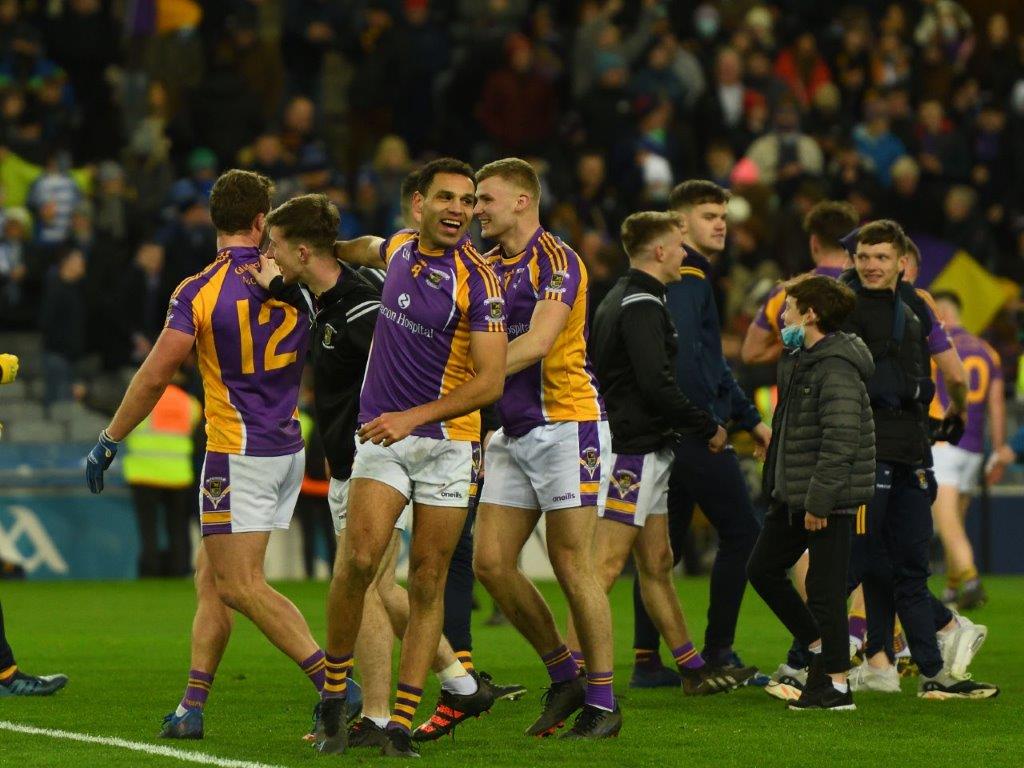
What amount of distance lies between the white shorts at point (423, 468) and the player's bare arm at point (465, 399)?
12 cm

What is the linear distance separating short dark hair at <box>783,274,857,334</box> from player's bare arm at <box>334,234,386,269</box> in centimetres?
181

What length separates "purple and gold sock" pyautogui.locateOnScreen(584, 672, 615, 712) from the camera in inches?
306

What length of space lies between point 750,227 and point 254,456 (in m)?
12.2

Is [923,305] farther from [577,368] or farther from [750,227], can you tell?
[750,227]

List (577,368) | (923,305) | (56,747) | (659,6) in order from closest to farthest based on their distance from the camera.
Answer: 1. (56,747)
2. (577,368)
3. (923,305)
4. (659,6)

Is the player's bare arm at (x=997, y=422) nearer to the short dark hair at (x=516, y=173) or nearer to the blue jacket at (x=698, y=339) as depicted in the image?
the blue jacket at (x=698, y=339)

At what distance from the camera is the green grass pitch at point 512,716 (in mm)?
7348

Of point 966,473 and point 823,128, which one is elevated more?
point 823,128

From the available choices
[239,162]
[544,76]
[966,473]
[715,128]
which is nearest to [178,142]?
[239,162]

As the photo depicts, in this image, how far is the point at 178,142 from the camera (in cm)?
2086

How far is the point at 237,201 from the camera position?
7.95 metres

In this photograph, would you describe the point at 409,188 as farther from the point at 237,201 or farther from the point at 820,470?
the point at 820,470

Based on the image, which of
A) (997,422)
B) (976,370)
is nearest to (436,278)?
(976,370)

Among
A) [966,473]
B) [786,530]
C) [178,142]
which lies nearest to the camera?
[786,530]
